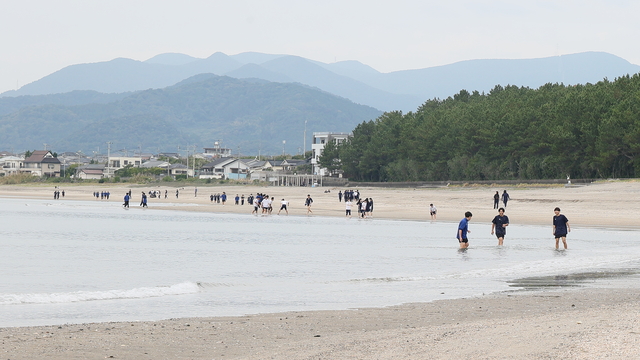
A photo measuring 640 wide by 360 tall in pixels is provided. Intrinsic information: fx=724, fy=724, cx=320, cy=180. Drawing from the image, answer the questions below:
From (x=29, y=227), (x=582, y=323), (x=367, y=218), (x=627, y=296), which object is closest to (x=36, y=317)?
(x=582, y=323)

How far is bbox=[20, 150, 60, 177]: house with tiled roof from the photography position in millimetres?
166625

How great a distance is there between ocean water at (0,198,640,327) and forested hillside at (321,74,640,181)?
1251 inches

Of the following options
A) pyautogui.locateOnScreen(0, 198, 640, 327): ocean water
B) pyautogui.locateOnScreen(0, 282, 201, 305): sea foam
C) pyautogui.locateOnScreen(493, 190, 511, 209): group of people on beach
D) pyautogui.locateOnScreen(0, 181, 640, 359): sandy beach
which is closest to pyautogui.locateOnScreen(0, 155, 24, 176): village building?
pyautogui.locateOnScreen(493, 190, 511, 209): group of people on beach

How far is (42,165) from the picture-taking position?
167000 millimetres

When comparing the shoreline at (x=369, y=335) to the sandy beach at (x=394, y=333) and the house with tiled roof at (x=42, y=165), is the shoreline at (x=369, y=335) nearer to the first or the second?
the sandy beach at (x=394, y=333)

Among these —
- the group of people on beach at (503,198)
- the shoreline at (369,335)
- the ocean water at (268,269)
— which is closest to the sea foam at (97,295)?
the ocean water at (268,269)

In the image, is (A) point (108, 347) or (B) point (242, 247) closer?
(A) point (108, 347)

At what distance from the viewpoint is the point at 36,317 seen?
11383 millimetres

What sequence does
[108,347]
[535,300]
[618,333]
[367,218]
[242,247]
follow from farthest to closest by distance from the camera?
[367,218] < [242,247] < [535,300] < [108,347] < [618,333]

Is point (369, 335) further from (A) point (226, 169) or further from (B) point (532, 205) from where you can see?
(A) point (226, 169)

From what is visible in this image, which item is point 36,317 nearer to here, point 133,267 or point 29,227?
point 133,267

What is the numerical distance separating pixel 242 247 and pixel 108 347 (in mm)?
17993

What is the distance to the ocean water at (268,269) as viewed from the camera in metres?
13.0

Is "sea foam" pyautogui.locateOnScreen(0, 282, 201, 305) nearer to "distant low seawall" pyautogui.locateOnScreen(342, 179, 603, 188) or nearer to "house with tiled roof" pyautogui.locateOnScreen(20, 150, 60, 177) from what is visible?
"distant low seawall" pyautogui.locateOnScreen(342, 179, 603, 188)
